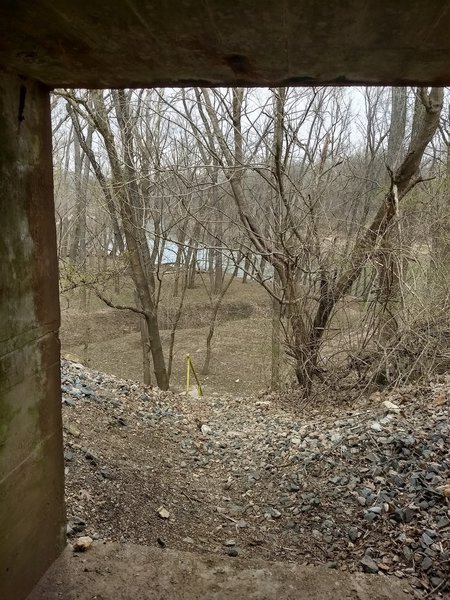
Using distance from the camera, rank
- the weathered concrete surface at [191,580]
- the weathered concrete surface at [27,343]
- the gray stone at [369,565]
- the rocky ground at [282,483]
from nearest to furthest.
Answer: the weathered concrete surface at [27,343], the weathered concrete surface at [191,580], the gray stone at [369,565], the rocky ground at [282,483]

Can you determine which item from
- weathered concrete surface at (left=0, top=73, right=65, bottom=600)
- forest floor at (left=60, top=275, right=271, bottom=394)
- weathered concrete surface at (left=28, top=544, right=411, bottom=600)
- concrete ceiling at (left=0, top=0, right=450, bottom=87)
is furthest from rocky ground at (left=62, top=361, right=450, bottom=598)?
forest floor at (left=60, top=275, right=271, bottom=394)

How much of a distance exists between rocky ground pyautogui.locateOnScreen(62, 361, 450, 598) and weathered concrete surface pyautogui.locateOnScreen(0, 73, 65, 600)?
2.02 ft

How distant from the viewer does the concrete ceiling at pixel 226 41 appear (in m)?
1.29

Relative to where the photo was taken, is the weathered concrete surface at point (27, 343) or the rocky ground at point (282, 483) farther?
the rocky ground at point (282, 483)

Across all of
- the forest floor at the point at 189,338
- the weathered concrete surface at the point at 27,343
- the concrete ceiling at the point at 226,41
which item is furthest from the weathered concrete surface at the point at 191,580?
the forest floor at the point at 189,338

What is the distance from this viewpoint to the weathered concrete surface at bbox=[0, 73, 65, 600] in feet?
5.55

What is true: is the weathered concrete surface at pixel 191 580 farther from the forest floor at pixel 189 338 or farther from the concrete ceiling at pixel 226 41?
the forest floor at pixel 189 338

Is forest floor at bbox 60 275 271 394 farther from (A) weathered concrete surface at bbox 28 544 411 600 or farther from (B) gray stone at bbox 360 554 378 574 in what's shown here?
(A) weathered concrete surface at bbox 28 544 411 600

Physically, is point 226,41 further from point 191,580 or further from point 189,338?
point 189,338

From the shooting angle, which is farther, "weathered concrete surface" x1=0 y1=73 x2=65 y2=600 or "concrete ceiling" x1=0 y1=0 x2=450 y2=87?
"weathered concrete surface" x1=0 y1=73 x2=65 y2=600

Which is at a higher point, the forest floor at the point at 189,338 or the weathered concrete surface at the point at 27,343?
the weathered concrete surface at the point at 27,343

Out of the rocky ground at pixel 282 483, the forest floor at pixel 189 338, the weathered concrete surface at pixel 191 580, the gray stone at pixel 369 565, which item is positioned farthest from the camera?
the forest floor at pixel 189 338

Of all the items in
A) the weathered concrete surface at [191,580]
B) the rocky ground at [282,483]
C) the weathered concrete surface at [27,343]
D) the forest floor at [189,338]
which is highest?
the weathered concrete surface at [27,343]

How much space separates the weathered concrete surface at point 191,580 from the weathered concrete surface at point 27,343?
0.51ft
